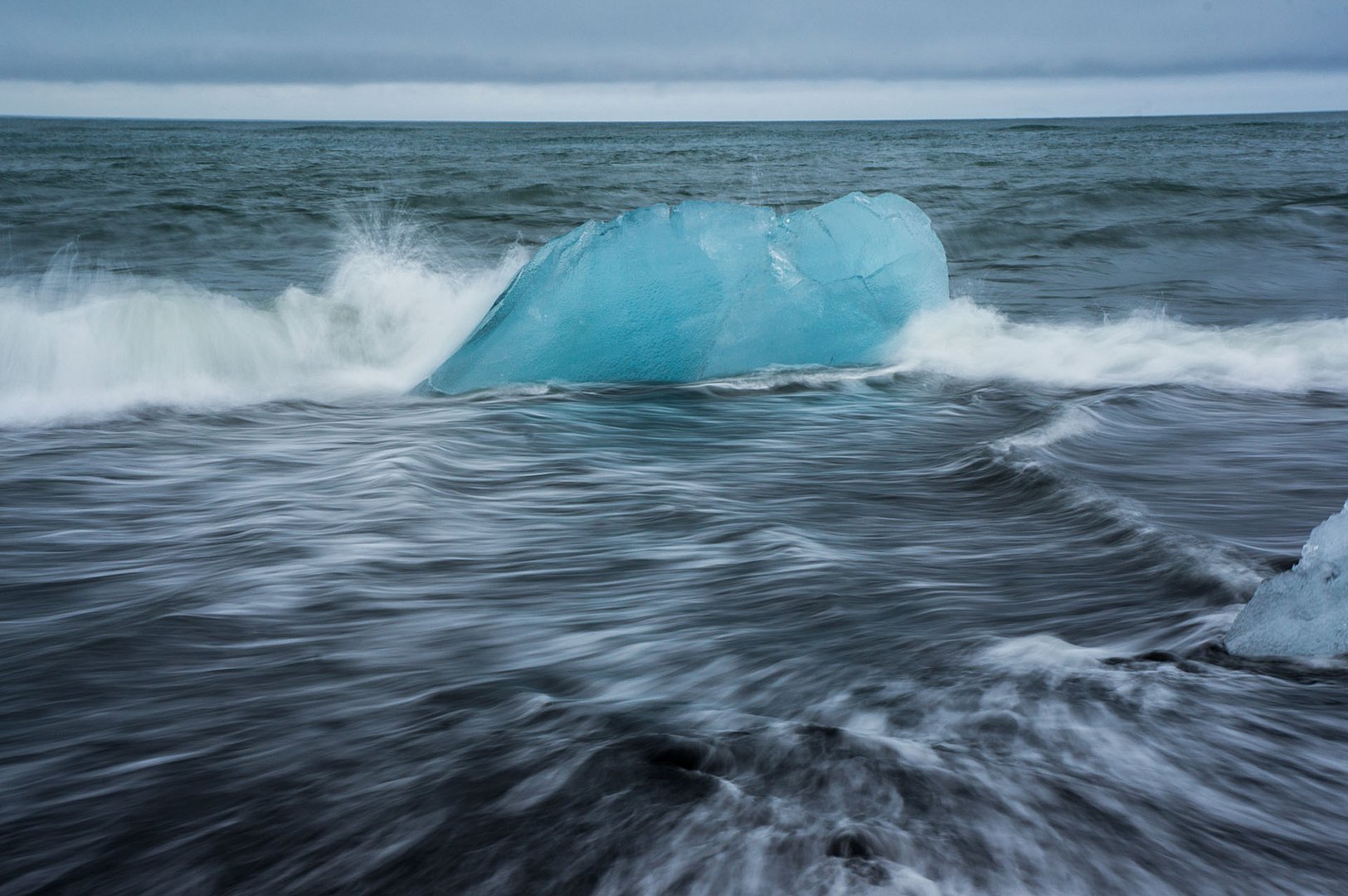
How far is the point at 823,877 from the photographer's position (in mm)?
1898

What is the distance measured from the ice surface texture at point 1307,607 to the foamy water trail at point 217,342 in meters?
5.78

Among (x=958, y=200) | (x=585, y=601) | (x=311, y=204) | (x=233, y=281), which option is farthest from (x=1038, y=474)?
(x=311, y=204)

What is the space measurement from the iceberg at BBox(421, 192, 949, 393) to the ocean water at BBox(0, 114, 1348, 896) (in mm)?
273

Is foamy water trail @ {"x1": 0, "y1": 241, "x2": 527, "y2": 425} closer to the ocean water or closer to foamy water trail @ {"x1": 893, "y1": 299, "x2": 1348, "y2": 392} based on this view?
the ocean water

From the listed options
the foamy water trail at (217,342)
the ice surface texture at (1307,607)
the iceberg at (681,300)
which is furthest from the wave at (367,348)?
the ice surface texture at (1307,607)

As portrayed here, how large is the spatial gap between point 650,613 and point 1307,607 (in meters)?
1.80

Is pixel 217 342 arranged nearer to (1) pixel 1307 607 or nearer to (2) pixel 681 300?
(2) pixel 681 300

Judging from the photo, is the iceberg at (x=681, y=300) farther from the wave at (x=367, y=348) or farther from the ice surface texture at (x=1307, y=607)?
the ice surface texture at (x=1307, y=607)

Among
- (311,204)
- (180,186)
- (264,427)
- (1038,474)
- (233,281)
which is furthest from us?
(180,186)

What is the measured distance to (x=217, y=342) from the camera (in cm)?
756

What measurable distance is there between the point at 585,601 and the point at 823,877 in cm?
166

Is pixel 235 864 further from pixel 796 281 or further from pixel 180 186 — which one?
pixel 180 186

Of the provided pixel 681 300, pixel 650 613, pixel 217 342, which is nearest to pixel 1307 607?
pixel 650 613

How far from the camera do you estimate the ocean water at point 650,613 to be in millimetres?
2078
